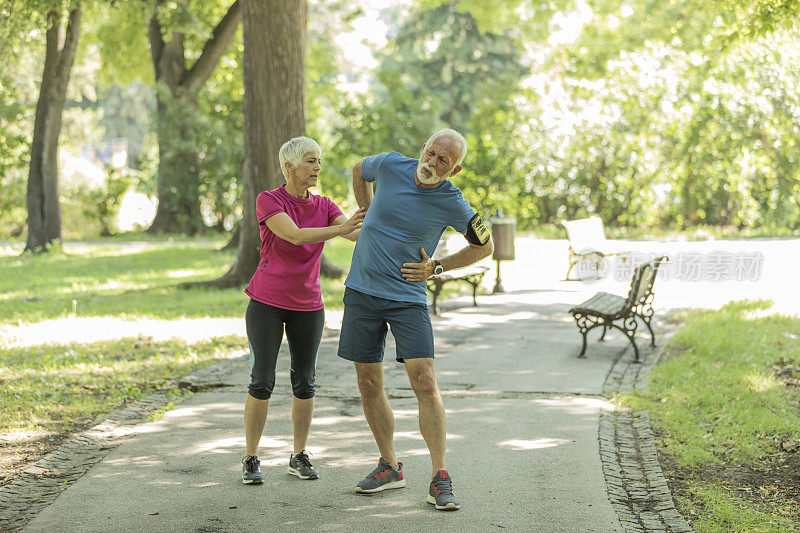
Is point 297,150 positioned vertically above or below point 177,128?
below

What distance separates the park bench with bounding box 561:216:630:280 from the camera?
1653cm

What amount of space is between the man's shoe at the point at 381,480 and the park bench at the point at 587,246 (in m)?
11.5

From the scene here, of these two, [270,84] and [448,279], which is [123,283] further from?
[448,279]

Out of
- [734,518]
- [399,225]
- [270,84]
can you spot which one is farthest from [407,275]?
[270,84]

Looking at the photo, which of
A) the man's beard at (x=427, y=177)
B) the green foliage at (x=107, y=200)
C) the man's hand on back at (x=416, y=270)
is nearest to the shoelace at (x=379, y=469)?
the man's hand on back at (x=416, y=270)

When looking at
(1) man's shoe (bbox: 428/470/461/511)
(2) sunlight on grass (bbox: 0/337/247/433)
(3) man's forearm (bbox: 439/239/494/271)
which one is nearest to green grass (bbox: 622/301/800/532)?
(1) man's shoe (bbox: 428/470/461/511)

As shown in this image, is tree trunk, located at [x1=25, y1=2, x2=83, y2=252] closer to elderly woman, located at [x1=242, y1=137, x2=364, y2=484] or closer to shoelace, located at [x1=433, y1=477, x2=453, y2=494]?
elderly woman, located at [x1=242, y1=137, x2=364, y2=484]

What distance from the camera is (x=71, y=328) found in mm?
11406

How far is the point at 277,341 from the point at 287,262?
0.46 meters

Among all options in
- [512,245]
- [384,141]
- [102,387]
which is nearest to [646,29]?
[384,141]

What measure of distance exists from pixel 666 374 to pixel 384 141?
61.0 ft

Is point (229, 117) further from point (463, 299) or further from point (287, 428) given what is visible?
point (287, 428)

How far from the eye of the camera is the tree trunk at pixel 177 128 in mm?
24812

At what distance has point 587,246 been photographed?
1666 cm
